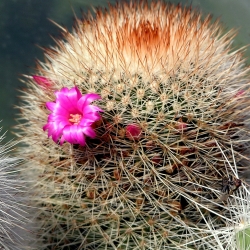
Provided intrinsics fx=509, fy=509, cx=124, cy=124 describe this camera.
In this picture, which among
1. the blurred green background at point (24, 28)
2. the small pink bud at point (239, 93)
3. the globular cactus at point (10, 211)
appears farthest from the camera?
the blurred green background at point (24, 28)

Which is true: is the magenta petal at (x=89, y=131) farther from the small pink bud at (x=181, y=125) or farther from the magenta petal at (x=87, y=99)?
the small pink bud at (x=181, y=125)

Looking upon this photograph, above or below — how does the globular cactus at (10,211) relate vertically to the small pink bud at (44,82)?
below

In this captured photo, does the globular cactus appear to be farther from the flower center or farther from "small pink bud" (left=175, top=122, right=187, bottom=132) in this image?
"small pink bud" (left=175, top=122, right=187, bottom=132)

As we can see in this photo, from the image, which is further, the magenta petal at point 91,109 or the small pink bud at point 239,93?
the small pink bud at point 239,93

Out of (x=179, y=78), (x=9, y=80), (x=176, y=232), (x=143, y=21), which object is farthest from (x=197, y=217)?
(x=9, y=80)

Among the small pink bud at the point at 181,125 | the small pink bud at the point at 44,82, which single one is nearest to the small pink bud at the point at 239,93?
the small pink bud at the point at 181,125

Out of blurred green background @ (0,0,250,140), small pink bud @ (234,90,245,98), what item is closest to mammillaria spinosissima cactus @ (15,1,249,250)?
small pink bud @ (234,90,245,98)
